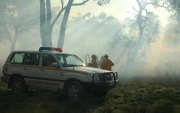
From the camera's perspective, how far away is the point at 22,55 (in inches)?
543

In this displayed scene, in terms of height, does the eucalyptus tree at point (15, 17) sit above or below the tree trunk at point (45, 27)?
above

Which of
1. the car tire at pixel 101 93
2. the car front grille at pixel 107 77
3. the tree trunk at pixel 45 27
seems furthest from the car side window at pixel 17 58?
the tree trunk at pixel 45 27

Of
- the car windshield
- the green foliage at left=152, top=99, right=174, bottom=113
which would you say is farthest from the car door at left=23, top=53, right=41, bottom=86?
the green foliage at left=152, top=99, right=174, bottom=113

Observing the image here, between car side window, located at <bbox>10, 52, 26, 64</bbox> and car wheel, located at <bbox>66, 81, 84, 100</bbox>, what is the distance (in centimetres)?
270

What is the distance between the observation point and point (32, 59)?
1336 cm

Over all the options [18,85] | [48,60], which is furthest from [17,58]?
[48,60]

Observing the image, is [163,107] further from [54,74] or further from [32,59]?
[32,59]

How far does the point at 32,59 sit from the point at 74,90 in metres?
2.43

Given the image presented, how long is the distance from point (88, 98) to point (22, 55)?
134 inches

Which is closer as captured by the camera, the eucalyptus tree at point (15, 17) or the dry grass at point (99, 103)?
the dry grass at point (99, 103)

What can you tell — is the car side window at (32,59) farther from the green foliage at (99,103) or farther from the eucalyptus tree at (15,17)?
the eucalyptus tree at (15,17)

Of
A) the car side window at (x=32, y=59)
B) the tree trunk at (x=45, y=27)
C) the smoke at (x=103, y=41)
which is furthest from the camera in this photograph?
the smoke at (x=103, y=41)

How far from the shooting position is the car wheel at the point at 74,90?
11930 mm

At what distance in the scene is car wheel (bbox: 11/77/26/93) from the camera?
44.0 ft
